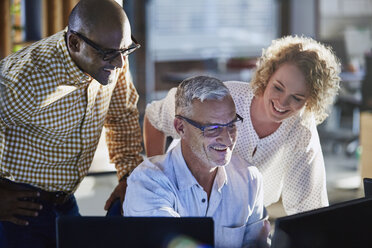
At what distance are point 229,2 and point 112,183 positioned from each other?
6.05m

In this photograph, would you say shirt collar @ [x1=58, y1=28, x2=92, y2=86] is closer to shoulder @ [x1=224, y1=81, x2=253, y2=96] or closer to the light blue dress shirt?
the light blue dress shirt

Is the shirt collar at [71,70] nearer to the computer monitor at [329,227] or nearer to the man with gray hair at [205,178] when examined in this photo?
the man with gray hair at [205,178]

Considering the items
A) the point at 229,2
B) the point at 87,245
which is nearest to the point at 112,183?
the point at 87,245

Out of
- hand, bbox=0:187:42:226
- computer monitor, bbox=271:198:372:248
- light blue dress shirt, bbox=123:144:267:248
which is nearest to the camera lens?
computer monitor, bbox=271:198:372:248

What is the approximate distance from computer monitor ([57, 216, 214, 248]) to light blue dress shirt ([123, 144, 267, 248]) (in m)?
0.51

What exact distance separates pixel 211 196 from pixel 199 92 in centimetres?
36

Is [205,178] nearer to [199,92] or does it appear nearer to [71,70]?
[199,92]

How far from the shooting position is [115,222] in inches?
51.2

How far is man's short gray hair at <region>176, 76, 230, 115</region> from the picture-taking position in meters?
1.88

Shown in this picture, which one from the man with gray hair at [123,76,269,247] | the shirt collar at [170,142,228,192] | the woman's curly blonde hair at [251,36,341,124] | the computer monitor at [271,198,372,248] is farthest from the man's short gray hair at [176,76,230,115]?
the computer monitor at [271,198,372,248]

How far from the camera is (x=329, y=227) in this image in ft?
4.37

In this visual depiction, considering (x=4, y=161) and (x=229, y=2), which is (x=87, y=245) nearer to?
(x=4, y=161)

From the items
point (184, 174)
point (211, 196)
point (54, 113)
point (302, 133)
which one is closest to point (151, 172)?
point (184, 174)

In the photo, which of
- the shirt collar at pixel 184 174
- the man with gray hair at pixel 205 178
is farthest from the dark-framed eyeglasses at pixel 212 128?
the shirt collar at pixel 184 174
